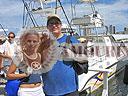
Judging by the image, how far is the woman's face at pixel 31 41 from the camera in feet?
11.3

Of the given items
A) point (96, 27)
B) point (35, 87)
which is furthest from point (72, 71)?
point (96, 27)

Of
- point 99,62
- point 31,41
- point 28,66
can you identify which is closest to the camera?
point 31,41

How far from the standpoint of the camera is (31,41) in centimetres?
346

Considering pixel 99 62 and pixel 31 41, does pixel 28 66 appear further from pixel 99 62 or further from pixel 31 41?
pixel 99 62

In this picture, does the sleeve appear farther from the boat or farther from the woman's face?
the boat

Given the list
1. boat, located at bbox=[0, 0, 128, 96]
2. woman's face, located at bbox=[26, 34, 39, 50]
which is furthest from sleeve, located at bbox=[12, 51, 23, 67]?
boat, located at bbox=[0, 0, 128, 96]

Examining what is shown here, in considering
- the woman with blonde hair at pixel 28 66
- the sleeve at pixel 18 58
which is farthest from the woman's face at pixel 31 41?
the sleeve at pixel 18 58

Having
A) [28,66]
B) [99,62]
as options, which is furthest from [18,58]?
[99,62]

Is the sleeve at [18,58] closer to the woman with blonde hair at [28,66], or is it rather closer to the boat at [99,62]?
the woman with blonde hair at [28,66]

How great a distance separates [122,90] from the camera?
6.56 meters

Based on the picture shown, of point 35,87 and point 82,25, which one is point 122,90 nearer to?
point 35,87

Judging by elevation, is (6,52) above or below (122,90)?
above

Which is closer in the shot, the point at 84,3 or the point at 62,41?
the point at 62,41

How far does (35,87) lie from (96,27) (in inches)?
555
